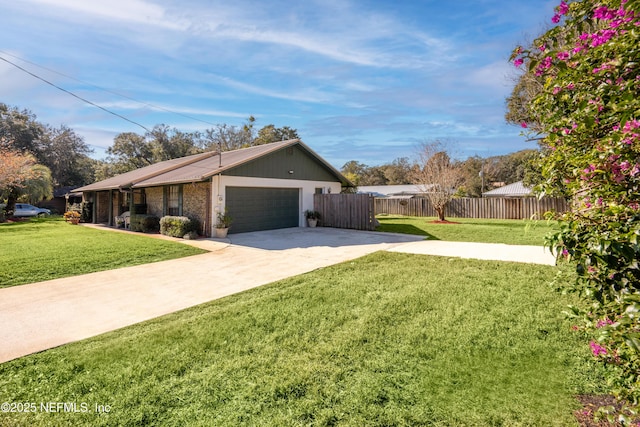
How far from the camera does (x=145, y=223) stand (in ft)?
49.9

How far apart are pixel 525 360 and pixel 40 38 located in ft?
45.9

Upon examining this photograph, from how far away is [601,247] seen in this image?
1.38 meters

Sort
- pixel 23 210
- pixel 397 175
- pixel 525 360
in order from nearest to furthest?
pixel 525 360
pixel 23 210
pixel 397 175

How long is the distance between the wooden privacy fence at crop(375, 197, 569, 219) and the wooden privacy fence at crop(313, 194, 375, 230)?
12.1 metres

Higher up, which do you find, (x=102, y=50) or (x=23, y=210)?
(x=102, y=50)

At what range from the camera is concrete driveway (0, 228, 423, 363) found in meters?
4.30

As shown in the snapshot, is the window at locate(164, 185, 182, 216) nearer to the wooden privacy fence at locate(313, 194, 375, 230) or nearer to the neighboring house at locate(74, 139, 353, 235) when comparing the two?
the neighboring house at locate(74, 139, 353, 235)

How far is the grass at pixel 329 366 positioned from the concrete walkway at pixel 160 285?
609 millimetres

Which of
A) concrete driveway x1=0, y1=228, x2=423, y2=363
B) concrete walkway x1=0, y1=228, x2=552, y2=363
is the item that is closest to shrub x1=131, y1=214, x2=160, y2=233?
concrete walkway x1=0, y1=228, x2=552, y2=363

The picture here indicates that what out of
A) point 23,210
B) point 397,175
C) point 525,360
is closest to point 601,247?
point 525,360

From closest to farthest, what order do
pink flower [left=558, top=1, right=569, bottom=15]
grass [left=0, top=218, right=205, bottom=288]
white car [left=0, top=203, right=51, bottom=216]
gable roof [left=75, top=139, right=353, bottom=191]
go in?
pink flower [left=558, top=1, right=569, bottom=15], grass [left=0, top=218, right=205, bottom=288], gable roof [left=75, top=139, right=353, bottom=191], white car [left=0, top=203, right=51, bottom=216]

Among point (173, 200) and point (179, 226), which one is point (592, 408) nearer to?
point (179, 226)

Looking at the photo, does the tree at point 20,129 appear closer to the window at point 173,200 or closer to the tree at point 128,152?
the tree at point 128,152

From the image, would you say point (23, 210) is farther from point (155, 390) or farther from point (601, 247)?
point (601, 247)
